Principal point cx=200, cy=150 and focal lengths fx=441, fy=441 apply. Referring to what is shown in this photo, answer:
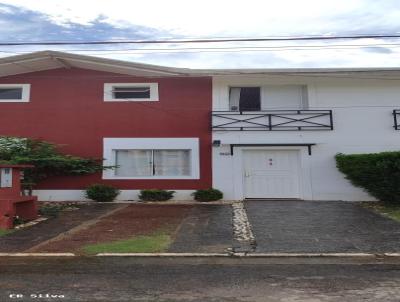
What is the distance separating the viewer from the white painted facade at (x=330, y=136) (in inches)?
634

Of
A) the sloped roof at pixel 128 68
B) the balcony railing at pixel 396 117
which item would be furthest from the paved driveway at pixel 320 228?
the sloped roof at pixel 128 68

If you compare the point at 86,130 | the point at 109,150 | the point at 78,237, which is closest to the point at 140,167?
the point at 109,150

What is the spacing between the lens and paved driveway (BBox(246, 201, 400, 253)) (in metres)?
8.21

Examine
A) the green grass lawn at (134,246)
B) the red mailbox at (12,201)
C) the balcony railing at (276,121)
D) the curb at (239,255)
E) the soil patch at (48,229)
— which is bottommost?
the curb at (239,255)

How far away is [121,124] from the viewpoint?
16.7 metres

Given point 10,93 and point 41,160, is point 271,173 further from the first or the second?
point 10,93

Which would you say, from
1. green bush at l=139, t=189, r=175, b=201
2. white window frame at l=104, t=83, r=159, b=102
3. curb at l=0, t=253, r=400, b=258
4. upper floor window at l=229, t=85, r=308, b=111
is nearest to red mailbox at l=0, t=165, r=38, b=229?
curb at l=0, t=253, r=400, b=258

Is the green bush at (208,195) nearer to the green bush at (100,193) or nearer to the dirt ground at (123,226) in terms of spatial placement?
the dirt ground at (123,226)

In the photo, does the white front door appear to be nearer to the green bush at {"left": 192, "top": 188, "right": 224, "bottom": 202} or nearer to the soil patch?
the green bush at {"left": 192, "top": 188, "right": 224, "bottom": 202}

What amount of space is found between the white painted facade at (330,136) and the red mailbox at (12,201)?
22.5 feet

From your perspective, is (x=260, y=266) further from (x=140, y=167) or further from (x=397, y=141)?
(x=397, y=141)

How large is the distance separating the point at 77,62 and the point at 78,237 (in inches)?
357

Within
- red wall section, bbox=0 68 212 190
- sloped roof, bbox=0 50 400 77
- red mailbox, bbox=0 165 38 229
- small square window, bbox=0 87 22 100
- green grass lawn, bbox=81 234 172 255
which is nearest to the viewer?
green grass lawn, bbox=81 234 172 255

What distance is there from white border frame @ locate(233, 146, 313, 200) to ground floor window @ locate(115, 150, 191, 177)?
1.84 metres
